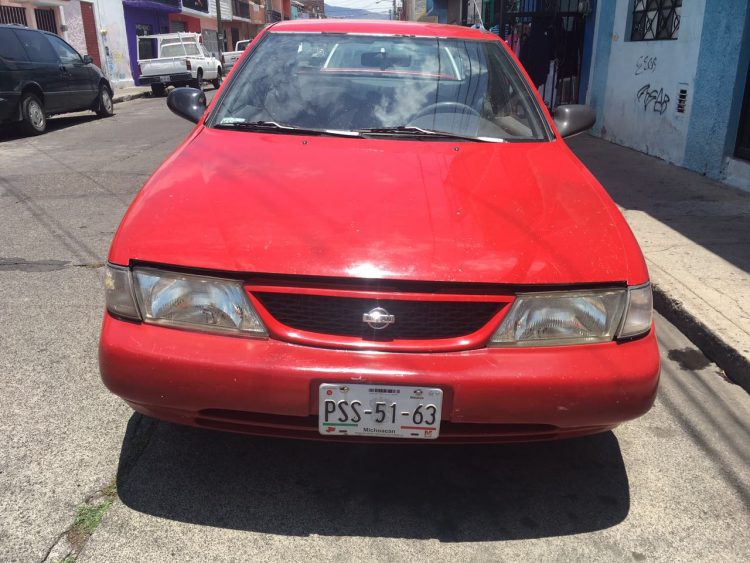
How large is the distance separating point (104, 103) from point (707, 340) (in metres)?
14.3

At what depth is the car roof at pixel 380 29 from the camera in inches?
141

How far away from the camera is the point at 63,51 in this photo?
12805 millimetres

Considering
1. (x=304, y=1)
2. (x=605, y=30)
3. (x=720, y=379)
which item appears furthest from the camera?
(x=304, y=1)

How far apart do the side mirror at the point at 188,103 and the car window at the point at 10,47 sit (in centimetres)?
880

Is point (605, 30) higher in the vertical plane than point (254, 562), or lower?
higher

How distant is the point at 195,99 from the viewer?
3752 mm

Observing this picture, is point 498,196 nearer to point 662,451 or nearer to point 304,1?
point 662,451

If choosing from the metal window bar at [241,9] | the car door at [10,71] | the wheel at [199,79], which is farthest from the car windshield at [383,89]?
the metal window bar at [241,9]

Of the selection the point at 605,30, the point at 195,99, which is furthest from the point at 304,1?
the point at 195,99

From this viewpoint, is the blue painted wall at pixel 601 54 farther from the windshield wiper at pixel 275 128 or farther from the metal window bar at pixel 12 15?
the metal window bar at pixel 12 15

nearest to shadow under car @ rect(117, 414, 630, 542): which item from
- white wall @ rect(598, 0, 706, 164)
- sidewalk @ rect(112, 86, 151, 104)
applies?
white wall @ rect(598, 0, 706, 164)

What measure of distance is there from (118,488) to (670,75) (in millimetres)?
8257

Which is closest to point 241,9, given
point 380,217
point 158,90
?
point 158,90

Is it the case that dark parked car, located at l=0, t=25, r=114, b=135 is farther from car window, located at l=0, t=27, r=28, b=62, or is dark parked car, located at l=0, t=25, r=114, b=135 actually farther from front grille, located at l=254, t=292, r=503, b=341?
front grille, located at l=254, t=292, r=503, b=341
